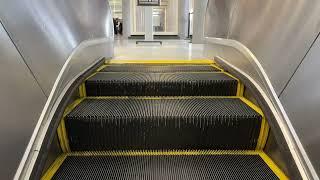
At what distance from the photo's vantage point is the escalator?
1277 mm

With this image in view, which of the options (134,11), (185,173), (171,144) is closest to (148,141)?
(171,144)

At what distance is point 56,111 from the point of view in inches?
51.6

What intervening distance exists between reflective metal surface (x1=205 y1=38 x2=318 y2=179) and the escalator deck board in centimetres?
18

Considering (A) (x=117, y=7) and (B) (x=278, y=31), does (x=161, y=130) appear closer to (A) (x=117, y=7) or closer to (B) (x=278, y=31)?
(B) (x=278, y=31)

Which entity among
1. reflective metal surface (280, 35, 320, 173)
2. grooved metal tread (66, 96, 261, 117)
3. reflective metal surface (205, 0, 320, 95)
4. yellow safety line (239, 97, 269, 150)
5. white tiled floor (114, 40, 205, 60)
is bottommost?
white tiled floor (114, 40, 205, 60)

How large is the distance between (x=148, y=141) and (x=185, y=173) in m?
0.29

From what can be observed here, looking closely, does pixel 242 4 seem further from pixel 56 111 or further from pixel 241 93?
pixel 56 111

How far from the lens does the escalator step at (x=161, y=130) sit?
1.45 m

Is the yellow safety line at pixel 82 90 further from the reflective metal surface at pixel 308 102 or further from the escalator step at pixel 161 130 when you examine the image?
the reflective metal surface at pixel 308 102

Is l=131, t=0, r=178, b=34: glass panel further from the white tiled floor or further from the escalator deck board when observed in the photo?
the escalator deck board

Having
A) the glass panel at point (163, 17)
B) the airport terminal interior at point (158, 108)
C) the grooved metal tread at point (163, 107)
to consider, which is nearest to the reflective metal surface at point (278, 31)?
the airport terminal interior at point (158, 108)

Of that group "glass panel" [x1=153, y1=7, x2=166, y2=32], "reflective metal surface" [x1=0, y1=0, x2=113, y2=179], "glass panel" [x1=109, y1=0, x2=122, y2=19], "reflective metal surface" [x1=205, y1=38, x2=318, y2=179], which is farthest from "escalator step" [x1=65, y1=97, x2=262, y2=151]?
"glass panel" [x1=109, y1=0, x2=122, y2=19]

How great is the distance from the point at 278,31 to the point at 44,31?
124 centimetres

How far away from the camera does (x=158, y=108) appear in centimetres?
159
